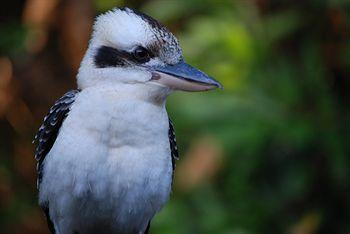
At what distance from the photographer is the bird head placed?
2607 millimetres

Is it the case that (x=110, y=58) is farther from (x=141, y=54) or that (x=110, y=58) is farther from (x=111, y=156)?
(x=111, y=156)

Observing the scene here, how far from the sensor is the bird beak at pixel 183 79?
2582 millimetres

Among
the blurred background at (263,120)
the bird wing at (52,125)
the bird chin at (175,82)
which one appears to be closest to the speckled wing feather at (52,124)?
the bird wing at (52,125)

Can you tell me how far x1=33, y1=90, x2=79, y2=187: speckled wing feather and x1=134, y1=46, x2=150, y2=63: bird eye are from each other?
24 cm

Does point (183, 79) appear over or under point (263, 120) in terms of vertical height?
over

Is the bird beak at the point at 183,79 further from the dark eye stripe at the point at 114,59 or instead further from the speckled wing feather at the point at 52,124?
the speckled wing feather at the point at 52,124

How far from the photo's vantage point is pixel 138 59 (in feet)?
8.64

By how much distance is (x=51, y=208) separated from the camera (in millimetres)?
2801

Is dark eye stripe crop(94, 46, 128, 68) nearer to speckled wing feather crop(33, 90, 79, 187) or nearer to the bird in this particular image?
the bird

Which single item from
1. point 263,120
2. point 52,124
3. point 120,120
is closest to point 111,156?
point 120,120

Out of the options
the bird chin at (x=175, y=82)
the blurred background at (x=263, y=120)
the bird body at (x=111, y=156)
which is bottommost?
the blurred background at (x=263, y=120)

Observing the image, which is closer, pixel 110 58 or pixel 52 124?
pixel 110 58

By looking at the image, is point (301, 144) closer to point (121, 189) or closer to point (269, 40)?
point (269, 40)

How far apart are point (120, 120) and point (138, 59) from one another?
189 mm
